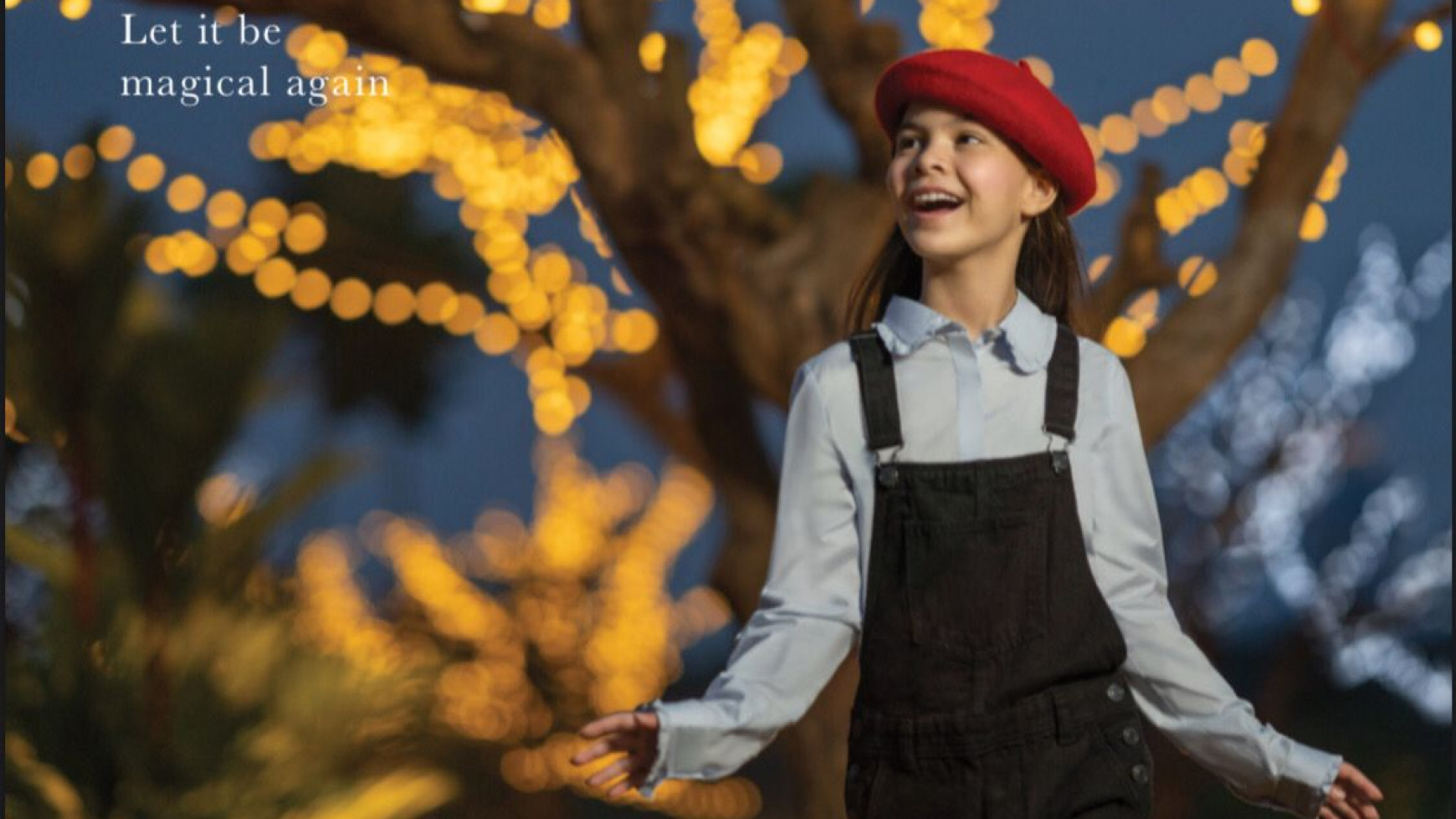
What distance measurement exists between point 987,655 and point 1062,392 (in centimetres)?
20

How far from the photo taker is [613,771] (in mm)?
1304

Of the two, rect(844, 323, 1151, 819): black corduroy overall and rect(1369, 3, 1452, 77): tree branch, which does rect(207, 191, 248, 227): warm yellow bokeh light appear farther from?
rect(844, 323, 1151, 819): black corduroy overall

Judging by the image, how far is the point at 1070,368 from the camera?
1.46m

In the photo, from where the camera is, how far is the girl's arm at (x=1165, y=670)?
1.42 m

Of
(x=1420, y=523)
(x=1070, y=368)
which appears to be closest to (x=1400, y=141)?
(x=1420, y=523)

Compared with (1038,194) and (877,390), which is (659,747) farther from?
(1038,194)

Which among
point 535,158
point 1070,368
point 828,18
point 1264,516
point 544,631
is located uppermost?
point 828,18

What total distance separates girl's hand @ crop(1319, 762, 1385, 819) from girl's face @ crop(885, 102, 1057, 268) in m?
0.45

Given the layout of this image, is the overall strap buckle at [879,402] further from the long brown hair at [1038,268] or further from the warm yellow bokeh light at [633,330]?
the warm yellow bokeh light at [633,330]

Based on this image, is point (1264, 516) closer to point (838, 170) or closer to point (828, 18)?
point (838, 170)

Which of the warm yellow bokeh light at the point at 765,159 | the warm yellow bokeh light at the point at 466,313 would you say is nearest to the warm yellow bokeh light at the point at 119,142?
the warm yellow bokeh light at the point at 466,313

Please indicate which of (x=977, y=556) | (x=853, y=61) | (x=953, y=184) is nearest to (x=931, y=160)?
(x=953, y=184)

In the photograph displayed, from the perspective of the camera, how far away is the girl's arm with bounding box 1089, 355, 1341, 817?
55.9 inches

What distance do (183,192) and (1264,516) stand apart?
2.11m
